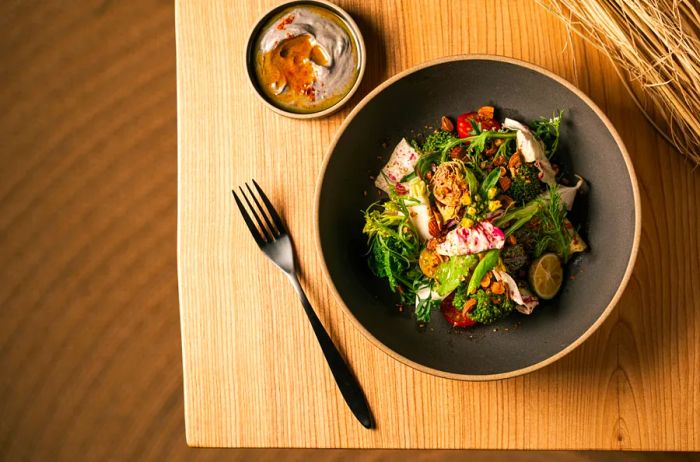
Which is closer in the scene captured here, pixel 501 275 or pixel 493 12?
pixel 501 275

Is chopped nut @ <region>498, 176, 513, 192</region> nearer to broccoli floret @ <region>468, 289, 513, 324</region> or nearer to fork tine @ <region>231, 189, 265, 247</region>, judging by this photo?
broccoli floret @ <region>468, 289, 513, 324</region>

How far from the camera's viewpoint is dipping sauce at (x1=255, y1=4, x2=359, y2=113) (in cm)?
Result: 157

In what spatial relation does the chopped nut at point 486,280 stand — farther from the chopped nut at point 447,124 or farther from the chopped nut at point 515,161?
the chopped nut at point 447,124

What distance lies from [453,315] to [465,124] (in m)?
0.47

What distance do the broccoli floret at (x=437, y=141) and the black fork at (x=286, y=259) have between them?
0.41 metres

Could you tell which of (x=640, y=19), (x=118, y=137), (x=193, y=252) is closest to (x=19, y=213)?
(x=118, y=137)

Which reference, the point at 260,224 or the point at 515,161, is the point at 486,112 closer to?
the point at 515,161

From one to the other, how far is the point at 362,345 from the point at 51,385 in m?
1.70

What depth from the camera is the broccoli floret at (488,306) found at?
140cm

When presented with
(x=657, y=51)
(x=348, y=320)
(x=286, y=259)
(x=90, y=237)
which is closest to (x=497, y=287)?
(x=348, y=320)

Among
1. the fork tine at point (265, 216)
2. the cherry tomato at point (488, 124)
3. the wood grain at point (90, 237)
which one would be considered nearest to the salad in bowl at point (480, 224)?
the cherry tomato at point (488, 124)

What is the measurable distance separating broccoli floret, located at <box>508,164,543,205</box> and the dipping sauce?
0.47m

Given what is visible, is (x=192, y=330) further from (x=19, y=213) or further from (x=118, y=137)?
(x=19, y=213)

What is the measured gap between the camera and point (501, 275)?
1.40 metres
